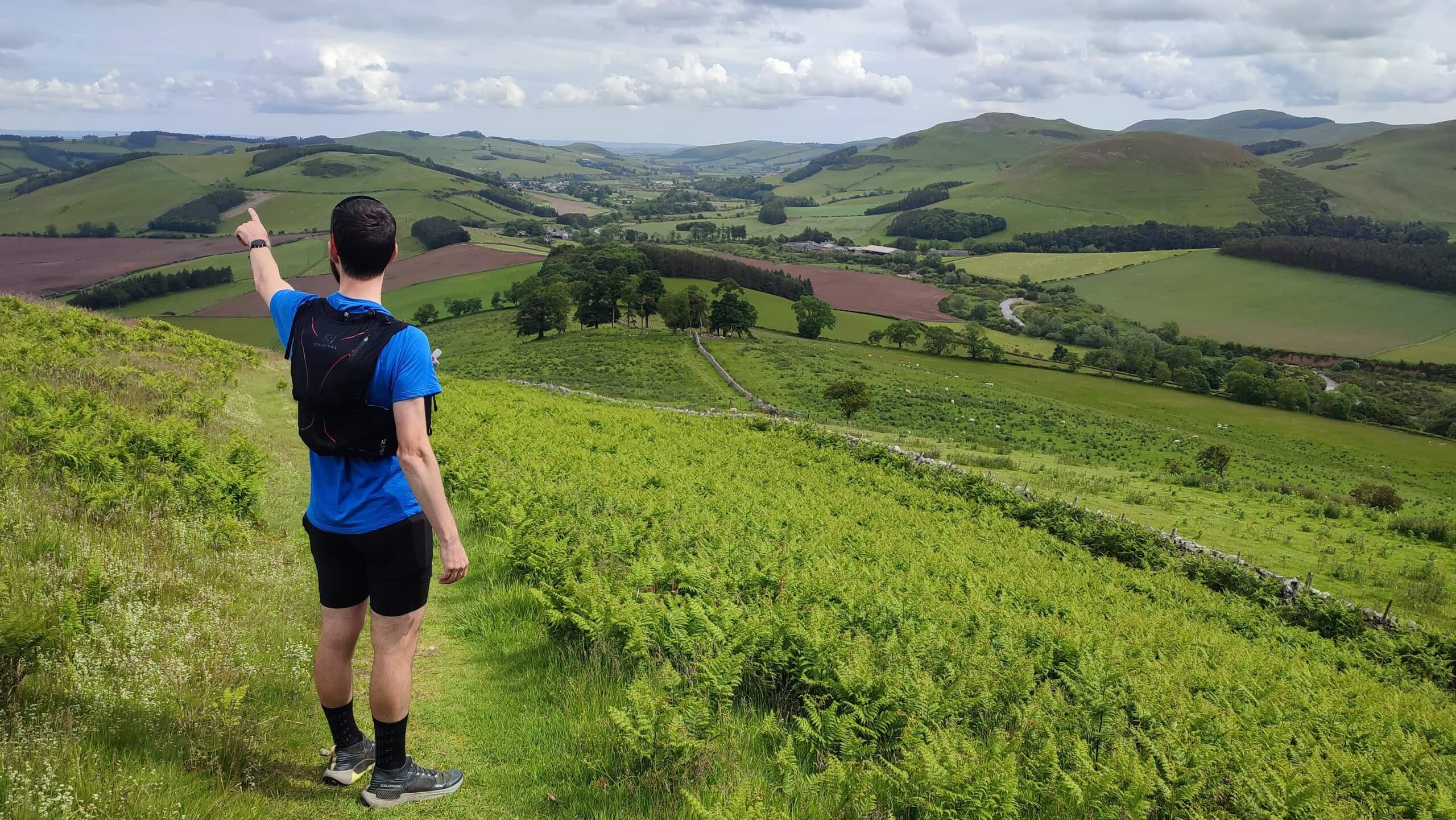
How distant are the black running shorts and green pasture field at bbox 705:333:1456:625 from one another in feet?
82.7

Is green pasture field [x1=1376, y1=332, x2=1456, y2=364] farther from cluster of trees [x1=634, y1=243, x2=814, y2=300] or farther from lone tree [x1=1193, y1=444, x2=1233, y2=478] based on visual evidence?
lone tree [x1=1193, y1=444, x2=1233, y2=478]

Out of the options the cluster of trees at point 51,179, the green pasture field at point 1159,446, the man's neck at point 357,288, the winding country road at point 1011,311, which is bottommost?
the green pasture field at point 1159,446

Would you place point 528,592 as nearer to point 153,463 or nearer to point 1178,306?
point 153,463

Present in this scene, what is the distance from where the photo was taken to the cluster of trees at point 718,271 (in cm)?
13262

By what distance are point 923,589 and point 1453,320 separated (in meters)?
177

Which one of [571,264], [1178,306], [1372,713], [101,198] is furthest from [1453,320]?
[101,198]

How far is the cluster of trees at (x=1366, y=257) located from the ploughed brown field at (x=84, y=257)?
8033 inches

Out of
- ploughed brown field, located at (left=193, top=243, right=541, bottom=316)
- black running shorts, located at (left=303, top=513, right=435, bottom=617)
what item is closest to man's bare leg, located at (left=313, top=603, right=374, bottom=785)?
black running shorts, located at (left=303, top=513, right=435, bottom=617)

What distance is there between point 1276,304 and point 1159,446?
118267 mm

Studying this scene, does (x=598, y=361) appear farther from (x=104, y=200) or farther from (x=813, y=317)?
(x=104, y=200)

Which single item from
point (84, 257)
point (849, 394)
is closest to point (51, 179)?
point (84, 257)

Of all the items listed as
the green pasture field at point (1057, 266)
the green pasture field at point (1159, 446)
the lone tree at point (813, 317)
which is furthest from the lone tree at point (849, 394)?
the green pasture field at point (1057, 266)

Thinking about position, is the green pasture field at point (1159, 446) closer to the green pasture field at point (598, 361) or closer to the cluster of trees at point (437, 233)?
the green pasture field at point (598, 361)

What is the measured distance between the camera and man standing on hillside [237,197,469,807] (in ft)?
13.9
